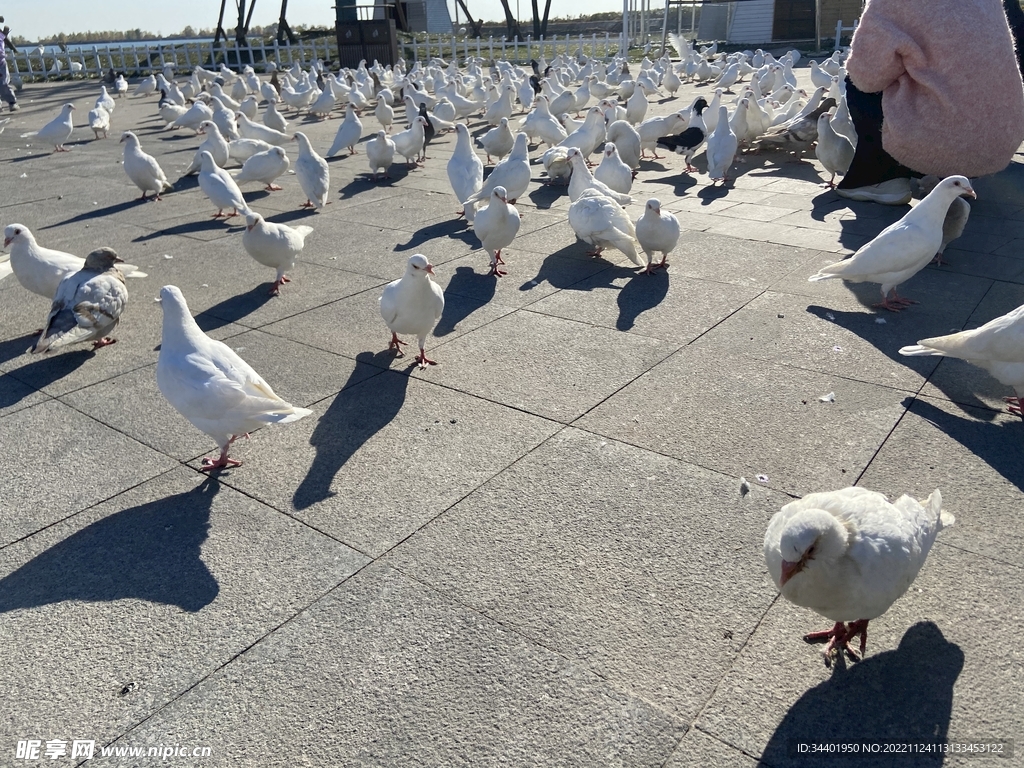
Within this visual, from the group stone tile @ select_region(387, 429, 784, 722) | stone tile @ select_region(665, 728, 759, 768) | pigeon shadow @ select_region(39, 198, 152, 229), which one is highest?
pigeon shadow @ select_region(39, 198, 152, 229)

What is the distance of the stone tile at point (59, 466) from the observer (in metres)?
3.81

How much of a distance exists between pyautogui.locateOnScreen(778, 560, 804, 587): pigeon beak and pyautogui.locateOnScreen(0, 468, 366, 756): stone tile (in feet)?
6.04

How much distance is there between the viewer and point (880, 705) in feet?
8.67

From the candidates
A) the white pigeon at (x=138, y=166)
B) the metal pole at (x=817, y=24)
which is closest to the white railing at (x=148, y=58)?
the metal pole at (x=817, y=24)

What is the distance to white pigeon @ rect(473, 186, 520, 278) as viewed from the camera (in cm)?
702

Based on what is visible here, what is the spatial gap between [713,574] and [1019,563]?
1.34 meters

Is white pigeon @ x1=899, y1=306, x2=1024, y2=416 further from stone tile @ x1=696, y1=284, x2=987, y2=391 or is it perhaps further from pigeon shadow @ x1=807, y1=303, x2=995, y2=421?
stone tile @ x1=696, y1=284, x2=987, y2=391

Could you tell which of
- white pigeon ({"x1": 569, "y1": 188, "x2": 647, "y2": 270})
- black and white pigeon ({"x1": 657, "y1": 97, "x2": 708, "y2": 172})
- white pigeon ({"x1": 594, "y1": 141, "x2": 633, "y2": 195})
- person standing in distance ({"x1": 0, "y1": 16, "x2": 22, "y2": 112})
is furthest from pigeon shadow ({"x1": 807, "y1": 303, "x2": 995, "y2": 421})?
person standing in distance ({"x1": 0, "y1": 16, "x2": 22, "y2": 112})

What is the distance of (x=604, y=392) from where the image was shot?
4883 mm

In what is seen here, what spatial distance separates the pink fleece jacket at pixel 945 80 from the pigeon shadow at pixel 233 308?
7.06 meters

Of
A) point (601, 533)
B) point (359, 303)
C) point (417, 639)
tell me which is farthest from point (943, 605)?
point (359, 303)

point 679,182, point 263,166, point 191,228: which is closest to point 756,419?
point 191,228

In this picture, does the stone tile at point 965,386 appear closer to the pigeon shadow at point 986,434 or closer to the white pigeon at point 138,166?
the pigeon shadow at point 986,434

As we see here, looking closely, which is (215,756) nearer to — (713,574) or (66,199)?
(713,574)
